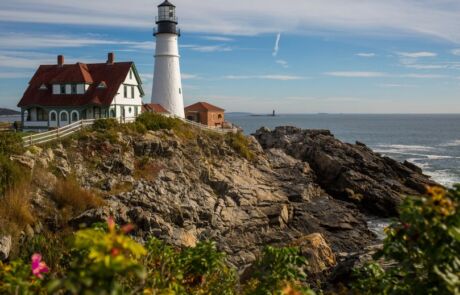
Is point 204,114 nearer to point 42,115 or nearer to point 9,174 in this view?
point 42,115

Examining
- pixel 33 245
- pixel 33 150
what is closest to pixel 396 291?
pixel 33 245

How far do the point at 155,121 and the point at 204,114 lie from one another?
16742mm

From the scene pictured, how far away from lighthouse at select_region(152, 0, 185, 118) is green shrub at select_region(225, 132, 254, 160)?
7409mm

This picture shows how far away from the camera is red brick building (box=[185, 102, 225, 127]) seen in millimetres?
50250

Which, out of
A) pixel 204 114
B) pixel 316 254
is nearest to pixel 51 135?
pixel 316 254

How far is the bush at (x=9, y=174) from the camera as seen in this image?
20.5 meters

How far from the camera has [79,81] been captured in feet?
119

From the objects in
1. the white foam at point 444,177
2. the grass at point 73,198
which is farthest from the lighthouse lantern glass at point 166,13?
the white foam at point 444,177

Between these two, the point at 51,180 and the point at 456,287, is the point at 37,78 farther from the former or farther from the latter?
the point at 456,287

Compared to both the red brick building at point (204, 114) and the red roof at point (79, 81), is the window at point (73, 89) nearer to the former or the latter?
the red roof at point (79, 81)

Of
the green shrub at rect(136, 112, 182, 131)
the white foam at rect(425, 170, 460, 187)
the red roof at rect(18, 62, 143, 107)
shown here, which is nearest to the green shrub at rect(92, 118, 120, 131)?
Answer: the green shrub at rect(136, 112, 182, 131)

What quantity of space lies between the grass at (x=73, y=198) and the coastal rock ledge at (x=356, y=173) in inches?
788

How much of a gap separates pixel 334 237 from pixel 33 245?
16571 millimetres

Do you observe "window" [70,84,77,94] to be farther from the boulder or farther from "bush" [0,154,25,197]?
the boulder
